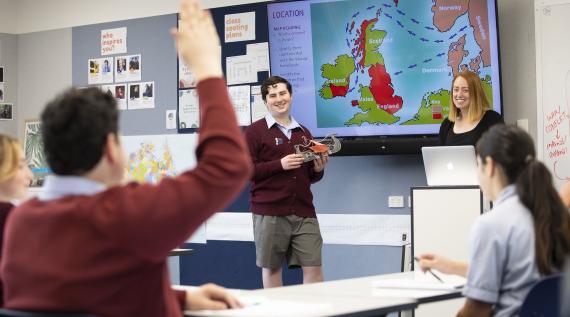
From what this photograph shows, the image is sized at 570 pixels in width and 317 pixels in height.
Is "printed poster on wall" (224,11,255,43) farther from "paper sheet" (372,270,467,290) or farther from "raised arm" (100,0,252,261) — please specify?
"raised arm" (100,0,252,261)

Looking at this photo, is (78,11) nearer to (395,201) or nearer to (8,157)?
(395,201)

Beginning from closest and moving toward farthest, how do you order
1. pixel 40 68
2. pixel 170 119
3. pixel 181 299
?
pixel 181 299 < pixel 170 119 < pixel 40 68

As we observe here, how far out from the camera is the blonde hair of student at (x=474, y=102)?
4.49 meters

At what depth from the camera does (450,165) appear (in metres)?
3.72

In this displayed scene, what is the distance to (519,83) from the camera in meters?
4.96

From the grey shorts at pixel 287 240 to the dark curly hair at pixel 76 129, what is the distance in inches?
130

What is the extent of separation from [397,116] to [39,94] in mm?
3526

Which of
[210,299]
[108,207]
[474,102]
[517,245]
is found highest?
[474,102]

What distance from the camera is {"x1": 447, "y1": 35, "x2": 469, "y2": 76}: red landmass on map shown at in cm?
500

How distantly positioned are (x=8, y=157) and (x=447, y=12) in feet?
10.7

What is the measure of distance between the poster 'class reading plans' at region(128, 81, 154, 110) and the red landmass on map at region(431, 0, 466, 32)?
2515mm

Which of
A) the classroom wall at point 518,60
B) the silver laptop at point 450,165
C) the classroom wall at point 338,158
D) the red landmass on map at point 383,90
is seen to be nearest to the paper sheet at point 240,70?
the classroom wall at point 338,158

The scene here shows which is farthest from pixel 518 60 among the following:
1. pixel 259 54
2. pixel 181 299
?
pixel 181 299

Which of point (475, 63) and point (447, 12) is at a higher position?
point (447, 12)
